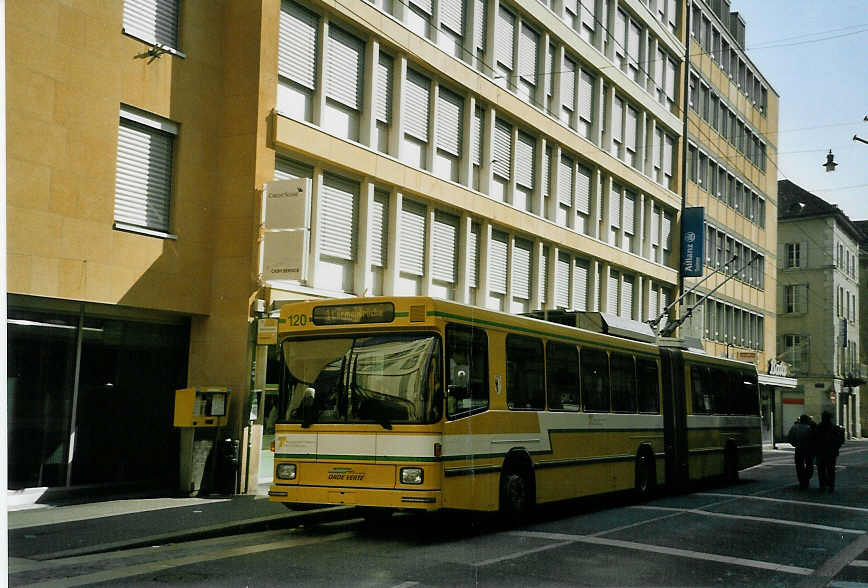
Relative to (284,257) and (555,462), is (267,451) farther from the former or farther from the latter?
(555,462)

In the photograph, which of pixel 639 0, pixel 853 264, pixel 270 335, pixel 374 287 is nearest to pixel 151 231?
pixel 270 335

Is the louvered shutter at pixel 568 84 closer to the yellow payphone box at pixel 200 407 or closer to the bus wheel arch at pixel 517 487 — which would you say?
the yellow payphone box at pixel 200 407

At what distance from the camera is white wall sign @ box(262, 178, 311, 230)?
1764cm

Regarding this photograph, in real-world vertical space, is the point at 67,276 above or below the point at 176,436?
above

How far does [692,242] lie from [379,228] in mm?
22440

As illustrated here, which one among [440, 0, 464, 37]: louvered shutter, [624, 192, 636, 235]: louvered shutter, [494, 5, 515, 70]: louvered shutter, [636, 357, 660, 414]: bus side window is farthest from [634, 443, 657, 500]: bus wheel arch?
[624, 192, 636, 235]: louvered shutter

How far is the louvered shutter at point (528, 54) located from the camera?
96.5 ft

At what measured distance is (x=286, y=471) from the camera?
1264 cm

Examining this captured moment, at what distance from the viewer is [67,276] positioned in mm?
15570

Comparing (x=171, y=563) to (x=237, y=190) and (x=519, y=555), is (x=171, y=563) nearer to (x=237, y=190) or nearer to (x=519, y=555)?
(x=519, y=555)

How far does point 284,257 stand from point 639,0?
2547 centimetres

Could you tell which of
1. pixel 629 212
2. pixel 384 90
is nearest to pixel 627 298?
pixel 629 212

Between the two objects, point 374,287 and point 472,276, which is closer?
point 374,287

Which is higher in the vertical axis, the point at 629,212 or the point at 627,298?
the point at 629,212
